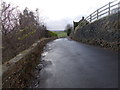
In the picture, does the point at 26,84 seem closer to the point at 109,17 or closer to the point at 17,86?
the point at 17,86

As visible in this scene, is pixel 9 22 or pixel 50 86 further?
pixel 9 22

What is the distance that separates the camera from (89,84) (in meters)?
4.41

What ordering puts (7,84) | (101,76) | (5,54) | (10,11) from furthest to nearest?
(10,11) → (5,54) → (101,76) → (7,84)

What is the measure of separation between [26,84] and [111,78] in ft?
9.45

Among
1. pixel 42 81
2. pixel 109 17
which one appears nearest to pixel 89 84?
pixel 42 81

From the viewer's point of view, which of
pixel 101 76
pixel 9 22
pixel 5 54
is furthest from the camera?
pixel 9 22

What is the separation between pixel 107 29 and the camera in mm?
12172

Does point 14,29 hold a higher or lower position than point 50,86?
higher

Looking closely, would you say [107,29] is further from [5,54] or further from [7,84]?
[7,84]

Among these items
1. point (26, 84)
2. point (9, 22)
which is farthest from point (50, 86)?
point (9, 22)

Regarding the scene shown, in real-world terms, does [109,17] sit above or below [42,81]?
above

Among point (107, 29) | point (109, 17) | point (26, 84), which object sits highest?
point (109, 17)

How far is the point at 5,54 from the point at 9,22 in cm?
281

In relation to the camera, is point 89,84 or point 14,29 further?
point 14,29
